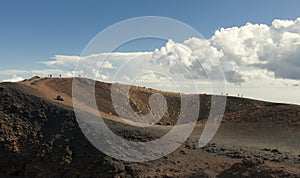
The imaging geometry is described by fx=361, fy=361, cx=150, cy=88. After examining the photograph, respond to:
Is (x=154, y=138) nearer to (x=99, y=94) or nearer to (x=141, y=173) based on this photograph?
(x=141, y=173)

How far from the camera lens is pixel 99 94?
5469cm

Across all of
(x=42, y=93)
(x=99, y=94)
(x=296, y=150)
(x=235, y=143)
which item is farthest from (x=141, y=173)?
(x=99, y=94)

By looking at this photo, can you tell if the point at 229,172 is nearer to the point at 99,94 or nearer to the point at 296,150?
the point at 296,150

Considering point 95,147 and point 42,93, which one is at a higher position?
point 42,93

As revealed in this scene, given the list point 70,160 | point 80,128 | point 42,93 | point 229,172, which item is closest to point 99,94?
point 42,93

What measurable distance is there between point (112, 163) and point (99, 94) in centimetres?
3029

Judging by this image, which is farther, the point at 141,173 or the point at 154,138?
the point at 154,138

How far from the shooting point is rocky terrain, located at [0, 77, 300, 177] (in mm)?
24484

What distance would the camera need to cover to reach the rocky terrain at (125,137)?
24484 millimetres

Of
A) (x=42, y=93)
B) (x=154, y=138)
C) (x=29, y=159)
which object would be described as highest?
(x=42, y=93)

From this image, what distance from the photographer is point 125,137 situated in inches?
1128

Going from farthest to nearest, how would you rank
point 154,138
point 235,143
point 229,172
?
point 235,143, point 154,138, point 229,172

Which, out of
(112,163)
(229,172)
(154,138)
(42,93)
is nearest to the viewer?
(229,172)

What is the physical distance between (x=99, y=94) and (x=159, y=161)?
30182mm
